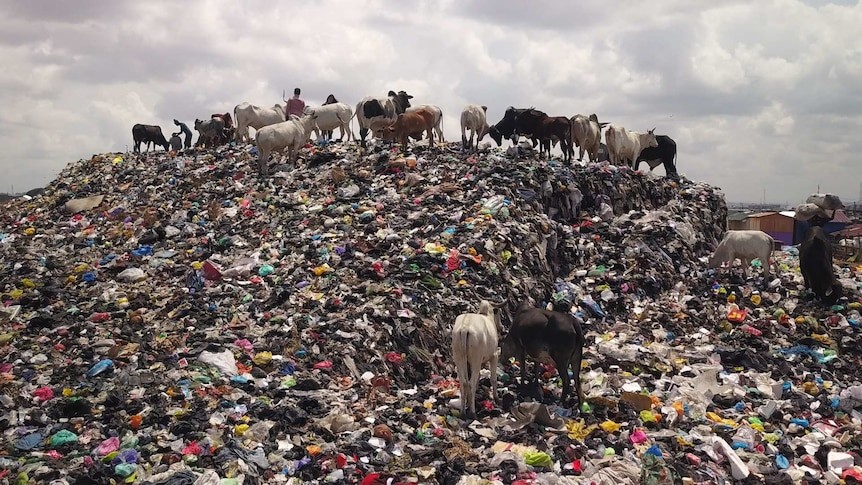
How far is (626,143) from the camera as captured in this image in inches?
618

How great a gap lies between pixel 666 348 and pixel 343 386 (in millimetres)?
4748

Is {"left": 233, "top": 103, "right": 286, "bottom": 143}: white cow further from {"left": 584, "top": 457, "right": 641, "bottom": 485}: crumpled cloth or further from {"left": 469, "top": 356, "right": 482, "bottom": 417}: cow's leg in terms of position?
{"left": 584, "top": 457, "right": 641, "bottom": 485}: crumpled cloth

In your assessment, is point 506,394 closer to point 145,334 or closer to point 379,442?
point 379,442

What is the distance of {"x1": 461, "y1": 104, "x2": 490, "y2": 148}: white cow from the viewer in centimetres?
1498

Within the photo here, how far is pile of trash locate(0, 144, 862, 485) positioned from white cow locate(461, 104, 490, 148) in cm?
87

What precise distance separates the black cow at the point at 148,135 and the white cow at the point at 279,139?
6.01 m

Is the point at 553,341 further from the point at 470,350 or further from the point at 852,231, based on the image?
the point at 852,231

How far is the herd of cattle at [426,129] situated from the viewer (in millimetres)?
14570

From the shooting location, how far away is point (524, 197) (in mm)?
12031

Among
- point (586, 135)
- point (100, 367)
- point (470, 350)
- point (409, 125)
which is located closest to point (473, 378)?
point (470, 350)

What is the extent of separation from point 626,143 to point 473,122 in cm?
393

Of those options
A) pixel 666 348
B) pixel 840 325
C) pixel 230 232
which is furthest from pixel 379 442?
pixel 840 325

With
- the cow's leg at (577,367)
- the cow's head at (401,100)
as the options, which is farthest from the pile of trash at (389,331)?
the cow's head at (401,100)

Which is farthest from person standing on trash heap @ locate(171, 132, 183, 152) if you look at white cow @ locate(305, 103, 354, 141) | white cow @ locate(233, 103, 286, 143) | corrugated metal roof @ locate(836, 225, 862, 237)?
corrugated metal roof @ locate(836, 225, 862, 237)
